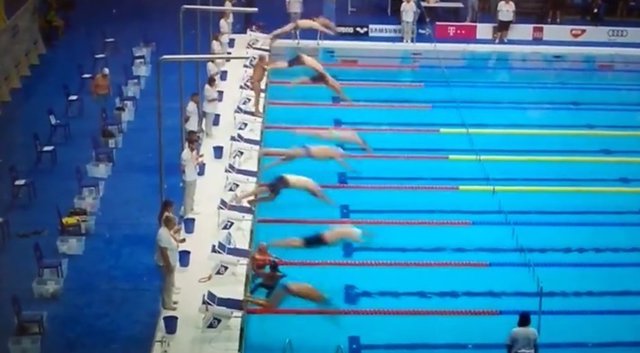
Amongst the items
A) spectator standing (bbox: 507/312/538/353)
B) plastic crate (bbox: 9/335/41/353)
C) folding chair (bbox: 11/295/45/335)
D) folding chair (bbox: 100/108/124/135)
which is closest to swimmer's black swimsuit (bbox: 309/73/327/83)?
folding chair (bbox: 100/108/124/135)

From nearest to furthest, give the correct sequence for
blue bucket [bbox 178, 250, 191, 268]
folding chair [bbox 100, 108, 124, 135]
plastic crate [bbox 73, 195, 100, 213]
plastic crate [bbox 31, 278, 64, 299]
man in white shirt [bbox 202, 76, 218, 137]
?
plastic crate [bbox 31, 278, 64, 299] → blue bucket [bbox 178, 250, 191, 268] → plastic crate [bbox 73, 195, 100, 213] → man in white shirt [bbox 202, 76, 218, 137] → folding chair [bbox 100, 108, 124, 135]

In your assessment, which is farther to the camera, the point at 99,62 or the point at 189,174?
the point at 99,62

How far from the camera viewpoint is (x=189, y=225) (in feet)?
38.2

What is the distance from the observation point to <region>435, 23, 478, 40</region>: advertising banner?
20.4 metres

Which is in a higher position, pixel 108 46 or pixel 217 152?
pixel 108 46

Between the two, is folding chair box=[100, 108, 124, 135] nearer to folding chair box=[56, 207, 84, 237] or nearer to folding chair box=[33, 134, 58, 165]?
folding chair box=[33, 134, 58, 165]

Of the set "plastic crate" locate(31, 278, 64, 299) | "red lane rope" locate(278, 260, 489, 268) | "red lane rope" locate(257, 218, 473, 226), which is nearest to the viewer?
"plastic crate" locate(31, 278, 64, 299)

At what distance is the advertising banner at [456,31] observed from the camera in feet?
66.9

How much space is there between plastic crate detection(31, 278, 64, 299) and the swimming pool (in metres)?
2.08

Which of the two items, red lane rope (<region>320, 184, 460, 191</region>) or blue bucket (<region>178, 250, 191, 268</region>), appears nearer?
blue bucket (<region>178, 250, 191, 268</region>)

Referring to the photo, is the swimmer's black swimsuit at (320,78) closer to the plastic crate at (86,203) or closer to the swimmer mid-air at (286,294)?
the plastic crate at (86,203)

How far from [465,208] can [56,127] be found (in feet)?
20.0

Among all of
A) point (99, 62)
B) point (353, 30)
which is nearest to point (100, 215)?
point (99, 62)

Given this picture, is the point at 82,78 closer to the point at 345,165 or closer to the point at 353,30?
the point at 345,165
